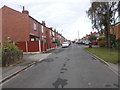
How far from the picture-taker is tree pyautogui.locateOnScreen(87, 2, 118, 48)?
104 ft

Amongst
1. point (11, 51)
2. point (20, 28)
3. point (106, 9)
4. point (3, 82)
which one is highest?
point (106, 9)

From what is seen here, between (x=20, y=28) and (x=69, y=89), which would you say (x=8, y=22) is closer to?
(x=20, y=28)

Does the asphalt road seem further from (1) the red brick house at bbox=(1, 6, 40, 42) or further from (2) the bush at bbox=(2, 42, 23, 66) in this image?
(1) the red brick house at bbox=(1, 6, 40, 42)

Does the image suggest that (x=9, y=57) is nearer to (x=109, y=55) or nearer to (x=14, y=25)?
(x=109, y=55)

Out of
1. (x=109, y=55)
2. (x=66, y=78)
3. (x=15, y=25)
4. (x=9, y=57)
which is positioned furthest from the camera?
(x=15, y=25)

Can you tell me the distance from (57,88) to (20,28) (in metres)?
25.0

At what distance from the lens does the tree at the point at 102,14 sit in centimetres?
3173

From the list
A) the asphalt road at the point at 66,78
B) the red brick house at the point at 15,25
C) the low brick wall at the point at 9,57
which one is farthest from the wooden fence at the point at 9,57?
the red brick house at the point at 15,25

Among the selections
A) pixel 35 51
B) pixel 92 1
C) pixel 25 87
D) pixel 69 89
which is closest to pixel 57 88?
pixel 69 89

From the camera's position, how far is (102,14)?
32.8 metres

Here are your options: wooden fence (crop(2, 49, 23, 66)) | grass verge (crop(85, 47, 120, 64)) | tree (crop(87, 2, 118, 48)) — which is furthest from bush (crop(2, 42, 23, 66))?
tree (crop(87, 2, 118, 48))

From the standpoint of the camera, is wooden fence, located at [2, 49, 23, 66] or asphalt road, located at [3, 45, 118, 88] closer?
asphalt road, located at [3, 45, 118, 88]

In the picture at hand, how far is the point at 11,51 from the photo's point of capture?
47.1 ft

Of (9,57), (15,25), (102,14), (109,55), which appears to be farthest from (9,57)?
(102,14)
